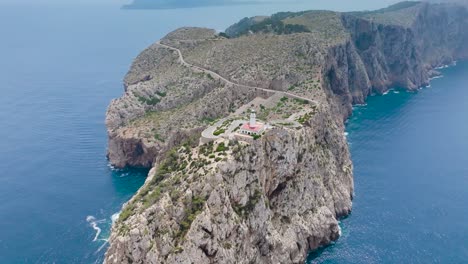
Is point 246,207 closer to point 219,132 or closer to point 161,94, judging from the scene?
point 219,132

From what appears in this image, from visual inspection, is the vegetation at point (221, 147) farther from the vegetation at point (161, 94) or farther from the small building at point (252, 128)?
the vegetation at point (161, 94)

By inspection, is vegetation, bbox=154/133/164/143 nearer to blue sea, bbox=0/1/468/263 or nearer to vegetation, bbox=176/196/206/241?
blue sea, bbox=0/1/468/263

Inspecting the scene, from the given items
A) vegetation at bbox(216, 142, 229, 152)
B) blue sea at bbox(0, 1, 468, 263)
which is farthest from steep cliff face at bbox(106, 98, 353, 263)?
blue sea at bbox(0, 1, 468, 263)

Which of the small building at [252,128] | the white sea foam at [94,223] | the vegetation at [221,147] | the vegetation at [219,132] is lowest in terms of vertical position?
the white sea foam at [94,223]

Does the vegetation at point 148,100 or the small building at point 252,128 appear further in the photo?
the vegetation at point 148,100

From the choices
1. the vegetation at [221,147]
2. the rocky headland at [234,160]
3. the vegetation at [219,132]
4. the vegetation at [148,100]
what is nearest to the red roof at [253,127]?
the rocky headland at [234,160]

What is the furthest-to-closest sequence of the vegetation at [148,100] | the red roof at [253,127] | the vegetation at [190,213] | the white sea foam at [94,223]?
1. the vegetation at [148,100]
2. the white sea foam at [94,223]
3. the red roof at [253,127]
4. the vegetation at [190,213]

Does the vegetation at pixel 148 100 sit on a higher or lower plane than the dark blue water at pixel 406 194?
higher
